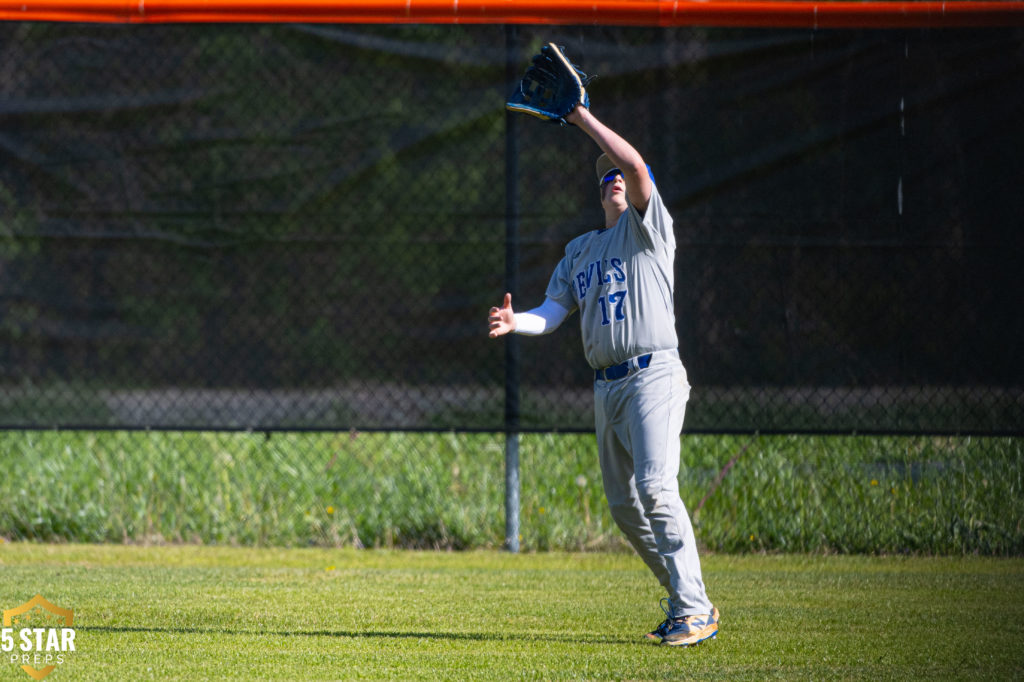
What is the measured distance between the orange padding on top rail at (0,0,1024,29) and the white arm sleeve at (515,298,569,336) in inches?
80.1

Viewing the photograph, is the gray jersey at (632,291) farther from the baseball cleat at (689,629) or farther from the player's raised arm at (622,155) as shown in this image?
the baseball cleat at (689,629)

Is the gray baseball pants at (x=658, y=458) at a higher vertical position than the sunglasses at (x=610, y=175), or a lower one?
lower

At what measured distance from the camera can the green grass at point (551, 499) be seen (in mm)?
5883

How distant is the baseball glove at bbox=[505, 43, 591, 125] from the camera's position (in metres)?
3.98

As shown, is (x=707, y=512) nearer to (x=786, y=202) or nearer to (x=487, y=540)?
(x=487, y=540)

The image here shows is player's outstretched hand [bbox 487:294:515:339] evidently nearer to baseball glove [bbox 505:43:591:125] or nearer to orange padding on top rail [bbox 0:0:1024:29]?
baseball glove [bbox 505:43:591:125]

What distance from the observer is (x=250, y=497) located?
6.33 m

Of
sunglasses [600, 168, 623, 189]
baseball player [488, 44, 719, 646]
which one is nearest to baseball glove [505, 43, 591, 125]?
baseball player [488, 44, 719, 646]

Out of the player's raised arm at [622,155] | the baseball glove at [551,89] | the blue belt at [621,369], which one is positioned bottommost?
the blue belt at [621,369]

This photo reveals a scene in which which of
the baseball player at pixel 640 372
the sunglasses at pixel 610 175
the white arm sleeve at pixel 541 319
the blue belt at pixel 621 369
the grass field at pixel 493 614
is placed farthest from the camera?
the sunglasses at pixel 610 175

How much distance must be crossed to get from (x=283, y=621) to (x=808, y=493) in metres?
2.98

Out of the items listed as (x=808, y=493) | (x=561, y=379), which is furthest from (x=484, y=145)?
(x=808, y=493)

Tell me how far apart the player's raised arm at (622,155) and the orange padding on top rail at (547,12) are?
2008 millimetres

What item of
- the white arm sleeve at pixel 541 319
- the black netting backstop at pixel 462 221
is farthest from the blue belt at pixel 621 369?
the black netting backstop at pixel 462 221
